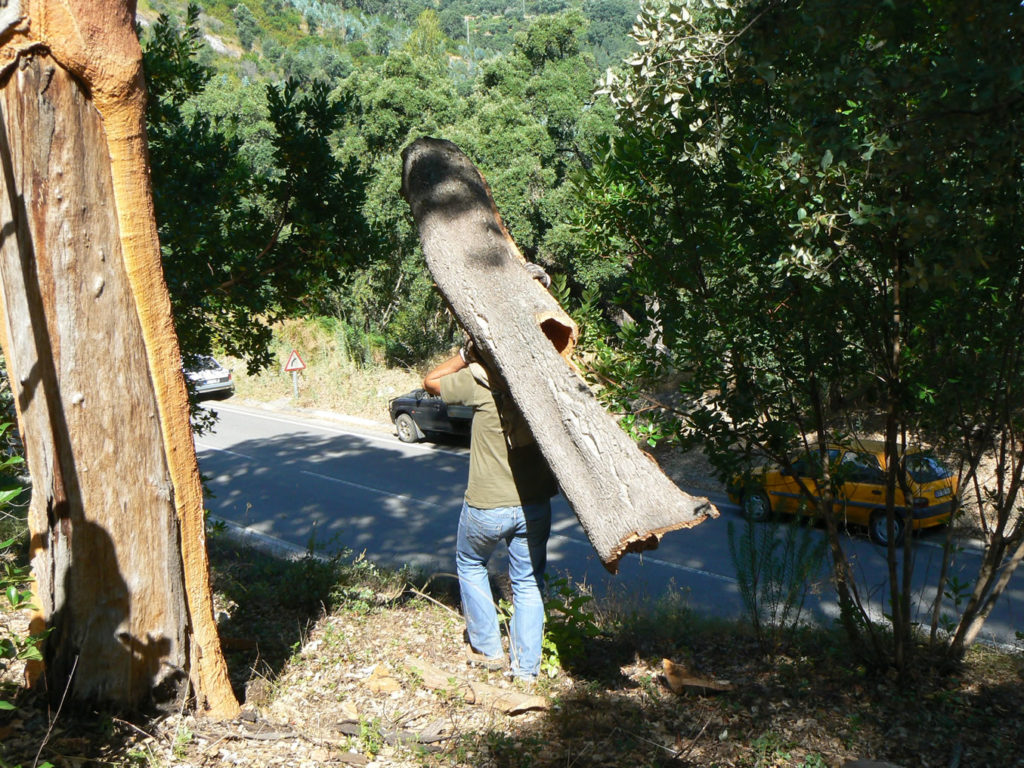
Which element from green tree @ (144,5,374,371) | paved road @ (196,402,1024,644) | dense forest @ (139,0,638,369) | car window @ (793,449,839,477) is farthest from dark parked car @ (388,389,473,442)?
car window @ (793,449,839,477)

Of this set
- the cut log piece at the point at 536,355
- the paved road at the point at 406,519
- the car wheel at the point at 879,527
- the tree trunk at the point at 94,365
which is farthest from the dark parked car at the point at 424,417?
the tree trunk at the point at 94,365

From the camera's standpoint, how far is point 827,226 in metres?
3.96

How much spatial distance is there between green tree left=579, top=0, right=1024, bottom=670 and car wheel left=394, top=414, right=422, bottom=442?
13049mm

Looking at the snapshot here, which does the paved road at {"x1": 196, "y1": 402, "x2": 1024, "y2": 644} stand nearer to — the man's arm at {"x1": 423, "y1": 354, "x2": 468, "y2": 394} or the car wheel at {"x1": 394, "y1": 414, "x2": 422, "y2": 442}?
the car wheel at {"x1": 394, "y1": 414, "x2": 422, "y2": 442}

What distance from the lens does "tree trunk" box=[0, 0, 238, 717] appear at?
3168 millimetres

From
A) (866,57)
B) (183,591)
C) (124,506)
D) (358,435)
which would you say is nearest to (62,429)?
(124,506)

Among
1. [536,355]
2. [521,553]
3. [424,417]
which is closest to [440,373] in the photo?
[521,553]

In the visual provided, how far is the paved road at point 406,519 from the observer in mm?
8531

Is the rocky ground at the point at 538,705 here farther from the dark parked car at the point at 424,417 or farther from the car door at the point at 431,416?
the car door at the point at 431,416

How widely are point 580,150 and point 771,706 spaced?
1908 centimetres

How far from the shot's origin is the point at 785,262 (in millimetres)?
3887

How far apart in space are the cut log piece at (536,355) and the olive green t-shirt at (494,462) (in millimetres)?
500

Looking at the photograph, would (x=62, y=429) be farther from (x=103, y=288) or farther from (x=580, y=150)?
(x=580, y=150)

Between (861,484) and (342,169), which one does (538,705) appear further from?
(861,484)
